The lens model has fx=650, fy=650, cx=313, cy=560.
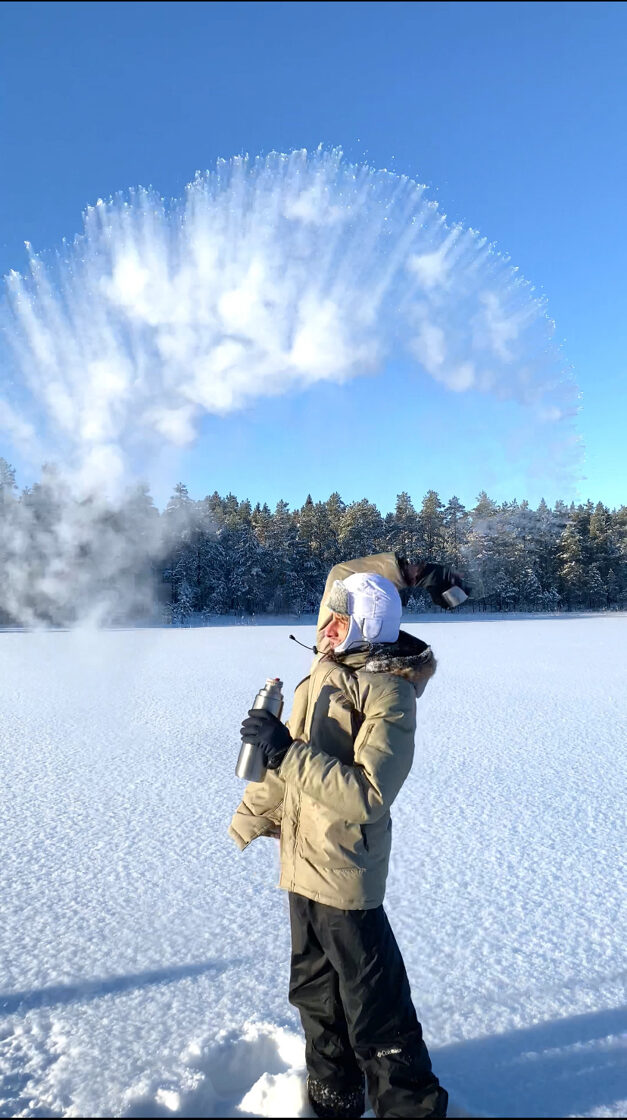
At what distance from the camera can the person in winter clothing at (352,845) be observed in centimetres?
211

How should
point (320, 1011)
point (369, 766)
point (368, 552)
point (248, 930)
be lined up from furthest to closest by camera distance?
→ point (368, 552)
point (248, 930)
point (320, 1011)
point (369, 766)

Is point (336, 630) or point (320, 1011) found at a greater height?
point (336, 630)

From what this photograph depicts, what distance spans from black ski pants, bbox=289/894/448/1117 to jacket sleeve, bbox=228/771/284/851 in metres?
0.31

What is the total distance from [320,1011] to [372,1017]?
0.23m

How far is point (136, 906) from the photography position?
3826 millimetres

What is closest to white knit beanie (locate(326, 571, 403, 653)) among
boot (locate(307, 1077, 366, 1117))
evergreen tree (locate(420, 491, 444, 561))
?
boot (locate(307, 1077, 366, 1117))

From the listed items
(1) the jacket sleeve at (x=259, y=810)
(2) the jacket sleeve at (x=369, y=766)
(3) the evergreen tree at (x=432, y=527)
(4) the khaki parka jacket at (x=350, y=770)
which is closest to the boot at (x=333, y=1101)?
(4) the khaki parka jacket at (x=350, y=770)

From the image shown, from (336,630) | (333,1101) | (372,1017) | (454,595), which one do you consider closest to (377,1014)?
(372,1017)

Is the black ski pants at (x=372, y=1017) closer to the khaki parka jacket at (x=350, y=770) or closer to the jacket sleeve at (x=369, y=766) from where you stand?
the khaki parka jacket at (x=350, y=770)

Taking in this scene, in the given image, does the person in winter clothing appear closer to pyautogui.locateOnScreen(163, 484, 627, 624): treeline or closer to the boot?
the boot

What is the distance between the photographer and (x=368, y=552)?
30.8m

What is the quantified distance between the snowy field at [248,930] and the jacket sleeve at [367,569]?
5.59ft

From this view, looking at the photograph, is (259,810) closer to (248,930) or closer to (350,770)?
(350,770)

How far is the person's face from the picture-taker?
7.78 ft
